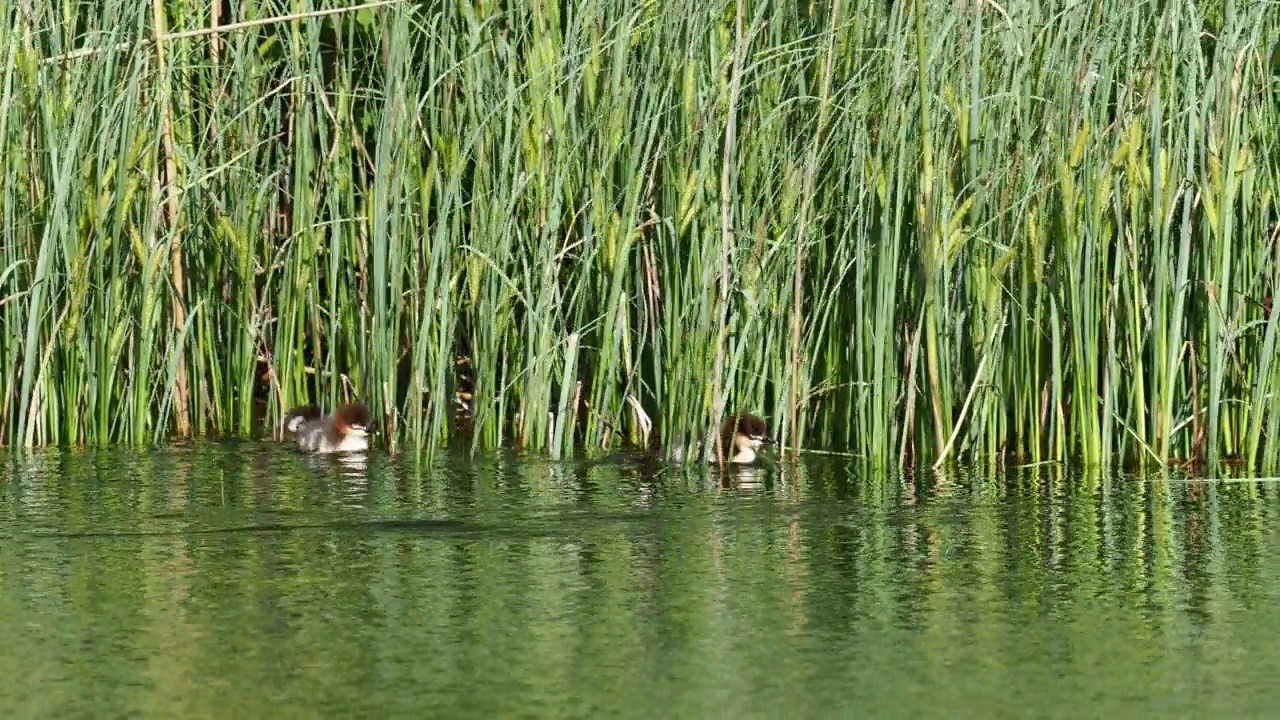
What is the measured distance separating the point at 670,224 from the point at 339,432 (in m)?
1.35

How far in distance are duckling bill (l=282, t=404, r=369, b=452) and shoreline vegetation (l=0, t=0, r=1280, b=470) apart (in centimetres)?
14

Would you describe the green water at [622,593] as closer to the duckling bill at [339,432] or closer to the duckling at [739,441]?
the duckling at [739,441]

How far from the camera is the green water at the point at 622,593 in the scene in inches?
171

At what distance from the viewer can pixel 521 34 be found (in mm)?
7984

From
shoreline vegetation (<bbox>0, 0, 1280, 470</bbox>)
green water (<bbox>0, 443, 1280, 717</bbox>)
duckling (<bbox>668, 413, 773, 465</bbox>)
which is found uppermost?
shoreline vegetation (<bbox>0, 0, 1280, 470</bbox>)

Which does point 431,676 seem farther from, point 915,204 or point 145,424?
point 145,424

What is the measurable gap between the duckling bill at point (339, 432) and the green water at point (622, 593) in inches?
9.1

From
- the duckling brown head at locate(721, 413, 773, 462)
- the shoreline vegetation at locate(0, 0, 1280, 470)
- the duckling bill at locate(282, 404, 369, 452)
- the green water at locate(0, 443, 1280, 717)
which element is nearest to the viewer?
the green water at locate(0, 443, 1280, 717)

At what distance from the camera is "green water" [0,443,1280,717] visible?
4340mm

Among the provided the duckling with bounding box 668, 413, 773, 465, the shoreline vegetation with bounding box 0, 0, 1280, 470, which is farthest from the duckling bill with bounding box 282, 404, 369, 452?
the duckling with bounding box 668, 413, 773, 465

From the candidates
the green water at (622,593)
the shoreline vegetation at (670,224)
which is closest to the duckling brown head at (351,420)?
the shoreline vegetation at (670,224)

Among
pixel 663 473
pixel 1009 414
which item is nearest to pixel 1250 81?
pixel 1009 414

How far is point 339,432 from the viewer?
7633 mm

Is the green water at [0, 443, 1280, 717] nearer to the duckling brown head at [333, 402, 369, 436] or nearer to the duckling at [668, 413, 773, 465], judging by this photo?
the duckling at [668, 413, 773, 465]
